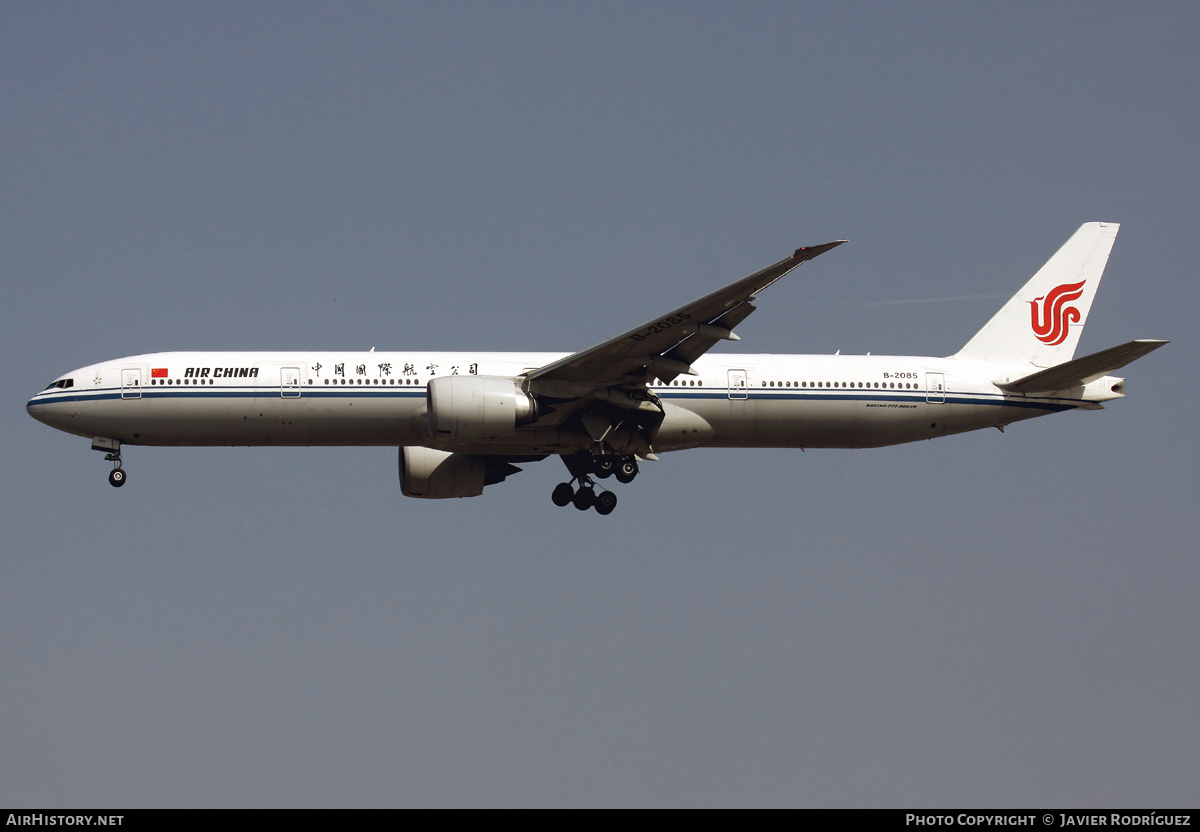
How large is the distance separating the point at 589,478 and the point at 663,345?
5.68 m

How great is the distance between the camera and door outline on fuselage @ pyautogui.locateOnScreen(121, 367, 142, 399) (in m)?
35.7

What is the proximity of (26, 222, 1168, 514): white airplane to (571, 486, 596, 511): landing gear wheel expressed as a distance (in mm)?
42

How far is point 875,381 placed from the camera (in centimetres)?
3806

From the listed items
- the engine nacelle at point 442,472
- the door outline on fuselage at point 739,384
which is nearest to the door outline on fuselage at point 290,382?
the engine nacelle at point 442,472

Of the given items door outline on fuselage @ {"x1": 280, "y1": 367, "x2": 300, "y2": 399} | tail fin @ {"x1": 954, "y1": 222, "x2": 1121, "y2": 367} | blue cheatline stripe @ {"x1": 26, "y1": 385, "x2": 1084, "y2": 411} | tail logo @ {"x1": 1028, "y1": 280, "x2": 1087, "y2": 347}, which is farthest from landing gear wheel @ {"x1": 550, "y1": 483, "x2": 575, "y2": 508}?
tail logo @ {"x1": 1028, "y1": 280, "x2": 1087, "y2": 347}

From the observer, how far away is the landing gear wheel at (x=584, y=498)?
3853 cm

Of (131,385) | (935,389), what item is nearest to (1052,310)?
(935,389)

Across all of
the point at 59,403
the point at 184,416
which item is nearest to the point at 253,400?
the point at 184,416

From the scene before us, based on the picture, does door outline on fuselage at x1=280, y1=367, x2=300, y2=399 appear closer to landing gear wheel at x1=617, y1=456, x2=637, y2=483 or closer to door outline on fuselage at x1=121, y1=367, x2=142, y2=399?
door outline on fuselage at x1=121, y1=367, x2=142, y2=399

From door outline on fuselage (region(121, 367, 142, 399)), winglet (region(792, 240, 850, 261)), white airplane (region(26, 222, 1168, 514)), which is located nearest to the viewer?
winglet (region(792, 240, 850, 261))

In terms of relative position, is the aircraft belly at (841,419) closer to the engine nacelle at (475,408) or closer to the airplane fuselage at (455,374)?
the airplane fuselage at (455,374)

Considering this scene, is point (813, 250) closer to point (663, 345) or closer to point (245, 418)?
point (663, 345)

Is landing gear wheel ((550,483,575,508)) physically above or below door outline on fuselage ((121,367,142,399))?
below
